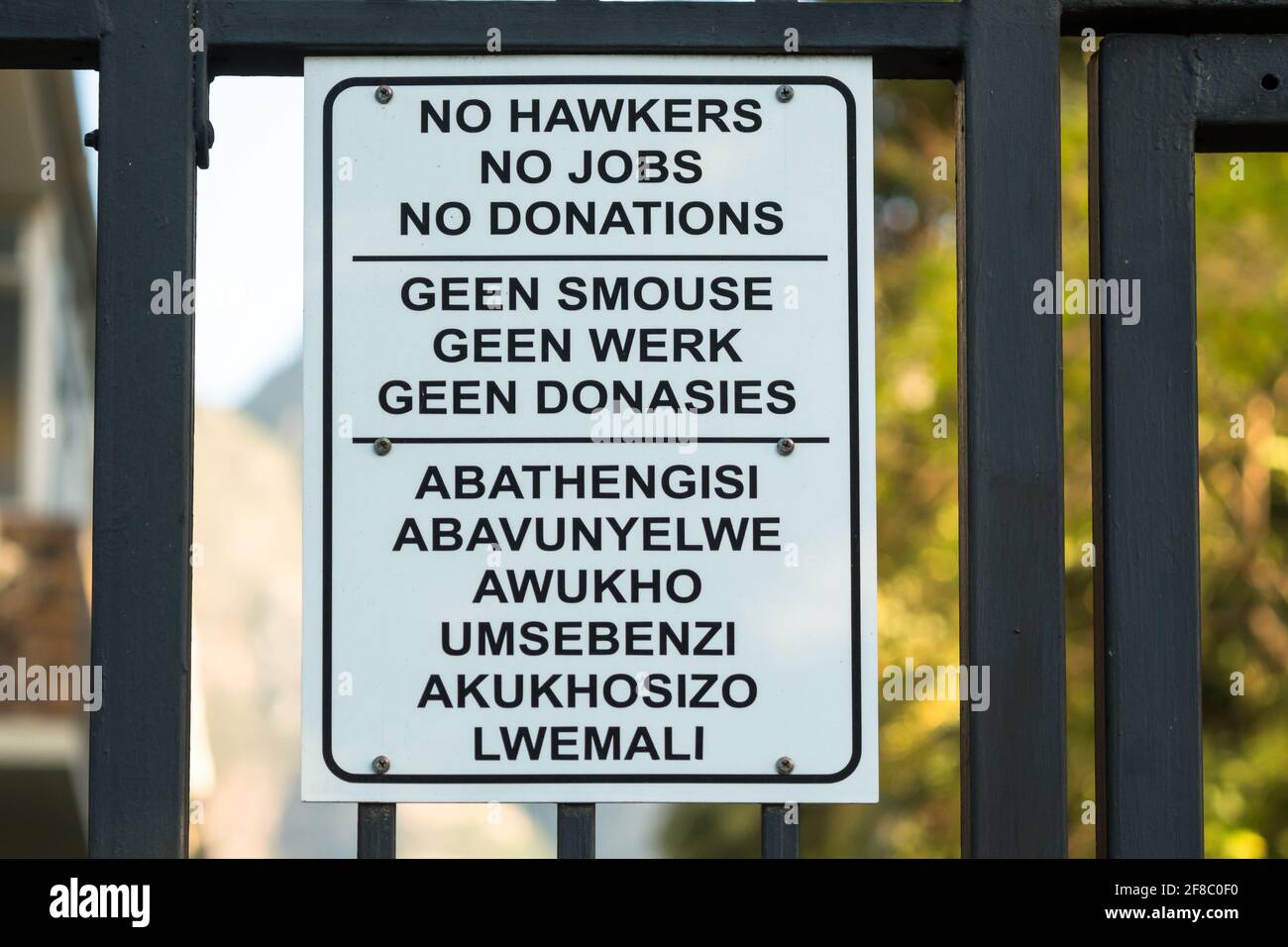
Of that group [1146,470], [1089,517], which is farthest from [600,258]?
[1089,517]

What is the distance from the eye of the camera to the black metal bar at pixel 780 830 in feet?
6.28

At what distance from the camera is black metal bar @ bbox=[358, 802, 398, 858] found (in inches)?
75.4

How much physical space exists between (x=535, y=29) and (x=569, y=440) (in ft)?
1.72

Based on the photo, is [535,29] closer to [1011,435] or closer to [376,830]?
[1011,435]

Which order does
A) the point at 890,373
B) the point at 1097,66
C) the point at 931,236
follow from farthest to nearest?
the point at 931,236
the point at 890,373
the point at 1097,66

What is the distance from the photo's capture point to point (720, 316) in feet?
6.49

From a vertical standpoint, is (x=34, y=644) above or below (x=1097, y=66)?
below

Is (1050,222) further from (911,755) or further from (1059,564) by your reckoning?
(911,755)

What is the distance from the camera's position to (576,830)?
191 cm

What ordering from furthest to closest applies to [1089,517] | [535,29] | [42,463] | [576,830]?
1. [42,463]
2. [1089,517]
3. [535,29]
4. [576,830]

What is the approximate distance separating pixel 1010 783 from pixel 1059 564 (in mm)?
273

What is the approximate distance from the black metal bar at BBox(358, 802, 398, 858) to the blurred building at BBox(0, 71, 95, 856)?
4.83 metres

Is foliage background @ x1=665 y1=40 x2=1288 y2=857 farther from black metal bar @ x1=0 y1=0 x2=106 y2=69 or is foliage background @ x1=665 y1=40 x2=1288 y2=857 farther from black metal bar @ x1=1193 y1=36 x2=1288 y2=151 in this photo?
black metal bar @ x1=0 y1=0 x2=106 y2=69

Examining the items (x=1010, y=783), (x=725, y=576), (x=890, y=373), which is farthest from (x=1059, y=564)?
(x=890, y=373)
